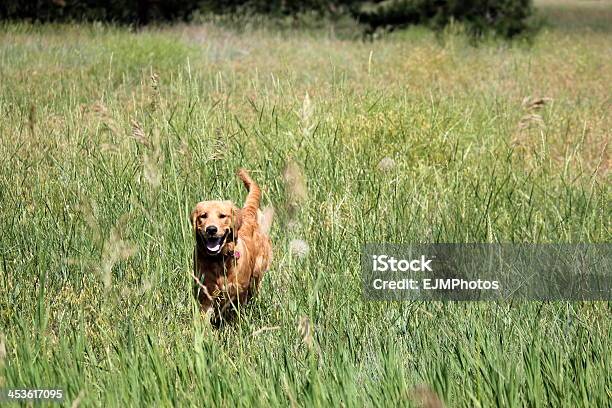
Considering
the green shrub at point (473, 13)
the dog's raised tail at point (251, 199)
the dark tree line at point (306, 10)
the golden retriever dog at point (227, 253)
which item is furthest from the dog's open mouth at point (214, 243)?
the dark tree line at point (306, 10)

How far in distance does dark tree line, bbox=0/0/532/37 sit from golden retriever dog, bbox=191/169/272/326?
13521 millimetres

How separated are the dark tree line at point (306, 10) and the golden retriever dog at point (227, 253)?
13.5m

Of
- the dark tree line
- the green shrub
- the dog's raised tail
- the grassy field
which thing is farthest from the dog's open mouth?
the dark tree line

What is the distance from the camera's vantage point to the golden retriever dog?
110 inches

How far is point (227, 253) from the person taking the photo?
9.69 feet

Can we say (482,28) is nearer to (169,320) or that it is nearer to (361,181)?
Result: (361,181)

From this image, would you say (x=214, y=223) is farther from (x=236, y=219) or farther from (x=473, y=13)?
(x=473, y=13)

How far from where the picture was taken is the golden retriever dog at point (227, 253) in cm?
279

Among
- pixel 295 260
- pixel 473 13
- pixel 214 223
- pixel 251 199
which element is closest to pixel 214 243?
pixel 214 223

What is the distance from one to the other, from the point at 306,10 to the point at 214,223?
17969mm

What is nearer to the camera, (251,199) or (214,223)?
(214,223)

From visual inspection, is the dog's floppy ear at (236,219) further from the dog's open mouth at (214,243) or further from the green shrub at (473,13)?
the green shrub at (473,13)

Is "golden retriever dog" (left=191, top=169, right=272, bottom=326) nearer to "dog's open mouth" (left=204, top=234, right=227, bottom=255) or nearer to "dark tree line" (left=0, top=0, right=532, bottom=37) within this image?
"dog's open mouth" (left=204, top=234, right=227, bottom=255)

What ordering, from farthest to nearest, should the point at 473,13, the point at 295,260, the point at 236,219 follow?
the point at 473,13 → the point at 295,260 → the point at 236,219
